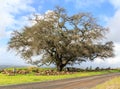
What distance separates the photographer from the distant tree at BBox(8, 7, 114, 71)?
55219mm

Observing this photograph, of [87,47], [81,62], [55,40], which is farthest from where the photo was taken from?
[81,62]

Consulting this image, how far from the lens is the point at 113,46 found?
65.3 m

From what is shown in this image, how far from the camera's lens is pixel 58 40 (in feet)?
180

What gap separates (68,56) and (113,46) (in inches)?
451

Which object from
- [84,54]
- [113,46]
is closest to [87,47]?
[84,54]

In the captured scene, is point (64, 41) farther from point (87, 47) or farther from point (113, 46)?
point (113, 46)

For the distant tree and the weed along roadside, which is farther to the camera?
the distant tree

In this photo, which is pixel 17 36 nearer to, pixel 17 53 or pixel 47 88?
pixel 17 53

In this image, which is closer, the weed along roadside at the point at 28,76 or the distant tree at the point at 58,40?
the weed along roadside at the point at 28,76

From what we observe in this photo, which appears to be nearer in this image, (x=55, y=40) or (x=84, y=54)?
(x=55, y=40)

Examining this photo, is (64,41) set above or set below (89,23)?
below

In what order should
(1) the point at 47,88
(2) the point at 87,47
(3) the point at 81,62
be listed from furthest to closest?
(3) the point at 81,62 < (2) the point at 87,47 < (1) the point at 47,88

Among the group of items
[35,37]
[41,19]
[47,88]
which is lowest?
[47,88]

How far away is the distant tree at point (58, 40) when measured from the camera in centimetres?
5522
